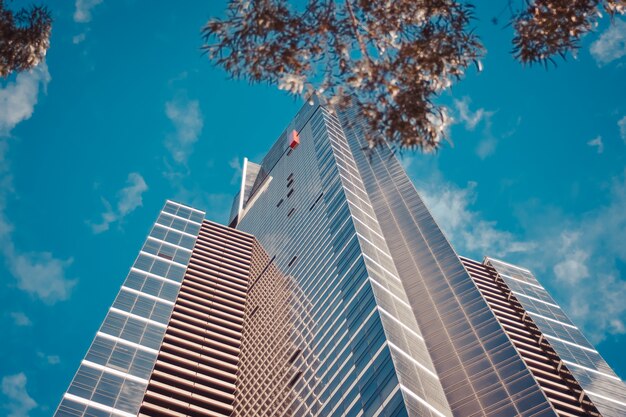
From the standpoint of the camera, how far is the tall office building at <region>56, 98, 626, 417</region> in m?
54.9

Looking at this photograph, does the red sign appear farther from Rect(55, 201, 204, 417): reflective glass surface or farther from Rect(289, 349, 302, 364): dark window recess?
Rect(289, 349, 302, 364): dark window recess

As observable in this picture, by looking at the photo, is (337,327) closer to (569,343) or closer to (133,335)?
(133,335)

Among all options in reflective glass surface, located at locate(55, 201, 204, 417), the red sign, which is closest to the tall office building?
reflective glass surface, located at locate(55, 201, 204, 417)

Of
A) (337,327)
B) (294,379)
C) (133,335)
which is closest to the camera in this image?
(337,327)

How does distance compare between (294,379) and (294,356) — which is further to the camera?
(294,356)

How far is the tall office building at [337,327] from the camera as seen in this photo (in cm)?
5494

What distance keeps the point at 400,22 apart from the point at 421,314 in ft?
207

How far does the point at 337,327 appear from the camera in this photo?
61188 millimetres

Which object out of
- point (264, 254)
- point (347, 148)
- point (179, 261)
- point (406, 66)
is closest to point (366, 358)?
point (406, 66)

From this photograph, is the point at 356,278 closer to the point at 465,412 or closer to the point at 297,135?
the point at 465,412

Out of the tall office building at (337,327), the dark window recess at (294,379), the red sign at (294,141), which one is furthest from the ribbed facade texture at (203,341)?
the red sign at (294,141)

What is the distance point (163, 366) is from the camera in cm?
6869

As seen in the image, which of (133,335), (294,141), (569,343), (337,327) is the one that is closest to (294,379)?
(337,327)

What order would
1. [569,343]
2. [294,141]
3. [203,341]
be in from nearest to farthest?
[203,341]
[569,343]
[294,141]
